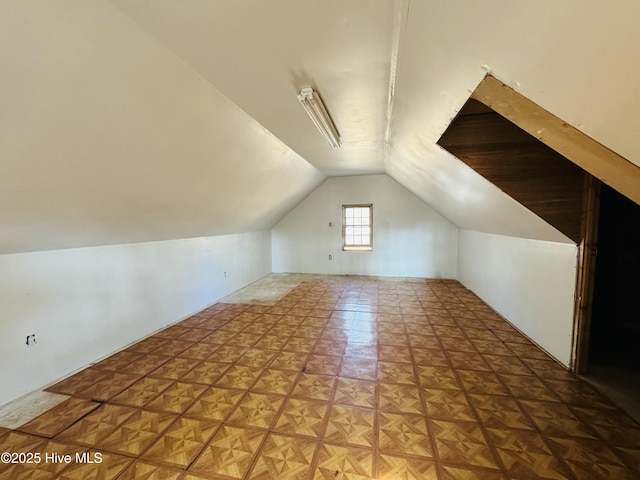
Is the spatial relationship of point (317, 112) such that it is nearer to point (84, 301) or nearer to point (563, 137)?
point (563, 137)

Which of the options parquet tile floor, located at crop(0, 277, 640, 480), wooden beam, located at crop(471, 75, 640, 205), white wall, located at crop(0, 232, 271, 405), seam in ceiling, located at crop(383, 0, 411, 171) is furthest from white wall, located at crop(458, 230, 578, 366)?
white wall, located at crop(0, 232, 271, 405)

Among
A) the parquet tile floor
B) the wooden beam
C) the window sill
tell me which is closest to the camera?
the wooden beam

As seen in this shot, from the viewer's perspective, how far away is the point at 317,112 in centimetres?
218

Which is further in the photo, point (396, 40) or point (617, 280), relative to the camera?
point (617, 280)

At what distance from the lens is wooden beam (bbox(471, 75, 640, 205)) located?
107 cm

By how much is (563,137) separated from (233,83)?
1.88m

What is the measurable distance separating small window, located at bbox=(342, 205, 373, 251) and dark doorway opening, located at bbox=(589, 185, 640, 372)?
12.7 feet

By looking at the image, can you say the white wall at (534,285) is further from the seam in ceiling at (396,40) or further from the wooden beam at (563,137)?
the seam in ceiling at (396,40)

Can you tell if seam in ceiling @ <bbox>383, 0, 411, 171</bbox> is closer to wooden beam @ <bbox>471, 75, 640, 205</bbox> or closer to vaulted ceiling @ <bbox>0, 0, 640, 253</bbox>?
vaulted ceiling @ <bbox>0, 0, 640, 253</bbox>

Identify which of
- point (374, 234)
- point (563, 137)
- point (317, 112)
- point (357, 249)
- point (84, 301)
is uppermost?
point (317, 112)

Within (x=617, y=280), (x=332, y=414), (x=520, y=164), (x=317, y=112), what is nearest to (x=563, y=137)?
(x=520, y=164)

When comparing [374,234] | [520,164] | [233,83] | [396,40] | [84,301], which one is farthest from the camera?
[374,234]

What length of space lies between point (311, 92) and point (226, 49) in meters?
0.63

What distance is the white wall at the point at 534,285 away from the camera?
2375 mm
